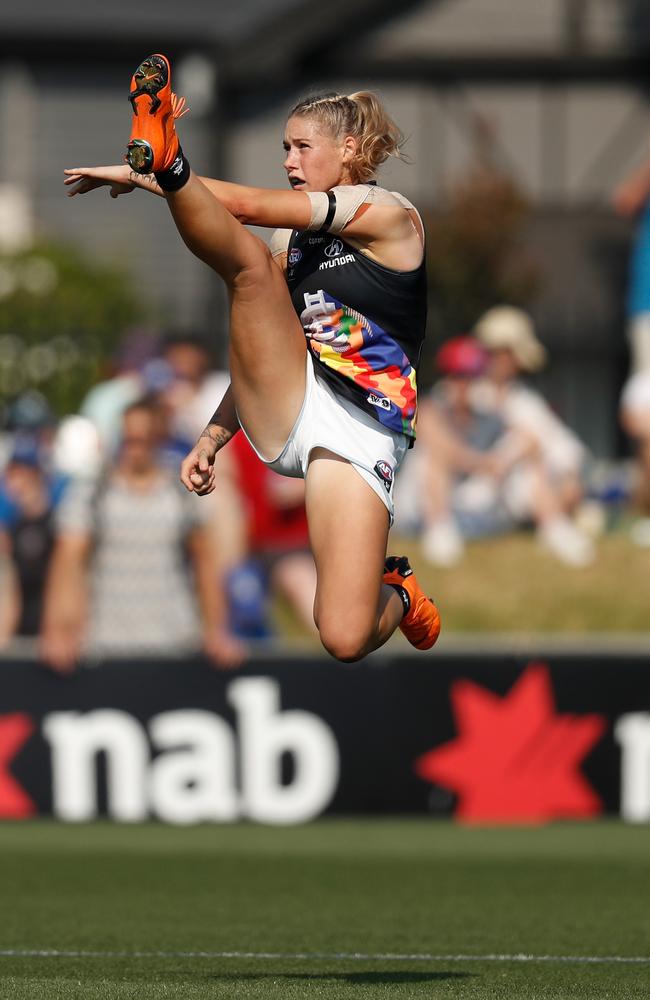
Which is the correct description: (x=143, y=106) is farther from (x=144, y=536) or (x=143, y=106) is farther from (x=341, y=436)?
(x=144, y=536)

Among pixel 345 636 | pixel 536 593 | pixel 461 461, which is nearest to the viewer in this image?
pixel 345 636

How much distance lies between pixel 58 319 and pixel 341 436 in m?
11.4

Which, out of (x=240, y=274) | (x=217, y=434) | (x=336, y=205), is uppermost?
(x=336, y=205)

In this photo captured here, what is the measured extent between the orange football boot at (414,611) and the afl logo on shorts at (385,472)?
369 mm

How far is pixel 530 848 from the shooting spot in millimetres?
9820

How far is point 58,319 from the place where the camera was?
1739 centimetres

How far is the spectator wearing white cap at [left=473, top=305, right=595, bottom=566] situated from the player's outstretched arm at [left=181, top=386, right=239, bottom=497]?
6.36m

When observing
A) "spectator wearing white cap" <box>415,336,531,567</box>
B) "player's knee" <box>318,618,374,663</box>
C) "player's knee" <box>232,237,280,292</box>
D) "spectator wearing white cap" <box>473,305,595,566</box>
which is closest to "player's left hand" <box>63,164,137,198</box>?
"player's knee" <box>232,237,280,292</box>

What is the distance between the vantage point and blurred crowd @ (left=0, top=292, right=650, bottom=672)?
34.9ft

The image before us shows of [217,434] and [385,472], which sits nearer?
[385,472]

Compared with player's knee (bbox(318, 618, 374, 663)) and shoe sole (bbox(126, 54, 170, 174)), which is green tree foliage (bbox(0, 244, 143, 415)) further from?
shoe sole (bbox(126, 54, 170, 174))

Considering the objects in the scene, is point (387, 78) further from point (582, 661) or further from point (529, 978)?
point (529, 978)

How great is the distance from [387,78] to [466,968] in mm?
19284

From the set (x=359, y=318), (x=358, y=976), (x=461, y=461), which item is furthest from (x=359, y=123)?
(x=461, y=461)
